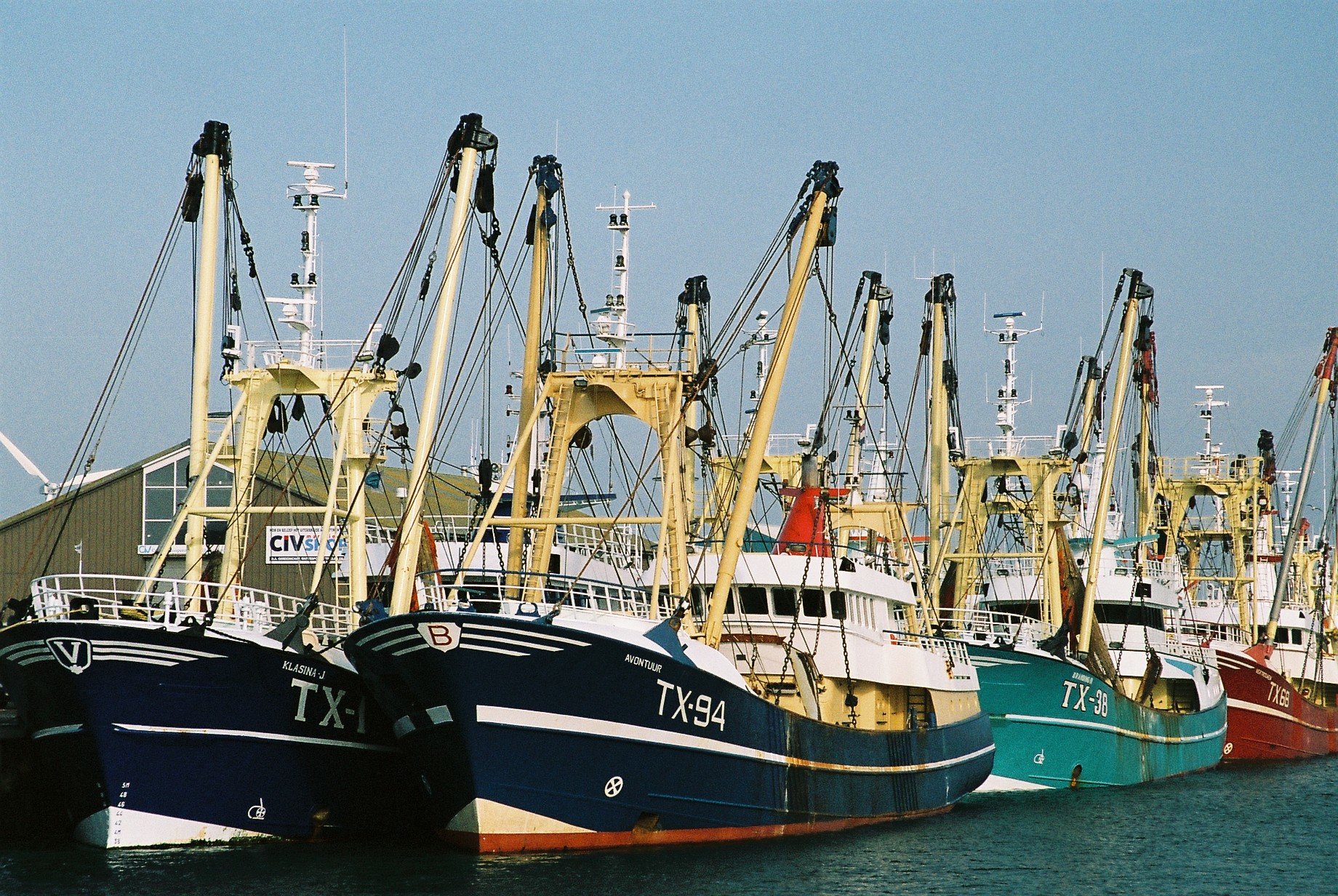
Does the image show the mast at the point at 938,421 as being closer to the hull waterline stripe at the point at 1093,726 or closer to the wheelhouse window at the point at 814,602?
the hull waterline stripe at the point at 1093,726

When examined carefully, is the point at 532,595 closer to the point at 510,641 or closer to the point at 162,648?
the point at 510,641

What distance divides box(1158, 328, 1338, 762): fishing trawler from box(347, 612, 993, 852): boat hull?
28586mm

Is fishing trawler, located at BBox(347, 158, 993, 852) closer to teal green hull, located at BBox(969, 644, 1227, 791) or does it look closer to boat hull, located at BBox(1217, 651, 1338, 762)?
teal green hull, located at BBox(969, 644, 1227, 791)

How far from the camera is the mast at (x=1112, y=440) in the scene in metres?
37.0

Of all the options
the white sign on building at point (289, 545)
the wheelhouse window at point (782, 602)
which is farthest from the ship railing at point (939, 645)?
the white sign on building at point (289, 545)

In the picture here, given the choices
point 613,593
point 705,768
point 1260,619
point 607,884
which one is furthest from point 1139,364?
point 607,884

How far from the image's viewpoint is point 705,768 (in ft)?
75.0

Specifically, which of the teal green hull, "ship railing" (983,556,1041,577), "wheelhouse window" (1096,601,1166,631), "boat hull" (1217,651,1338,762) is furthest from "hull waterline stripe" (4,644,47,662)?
"boat hull" (1217,651,1338,762)

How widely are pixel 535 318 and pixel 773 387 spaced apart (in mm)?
4465

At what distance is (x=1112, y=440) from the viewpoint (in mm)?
39688

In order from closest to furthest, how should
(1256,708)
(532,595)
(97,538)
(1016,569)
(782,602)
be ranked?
(532,595), (782,602), (97,538), (1016,569), (1256,708)

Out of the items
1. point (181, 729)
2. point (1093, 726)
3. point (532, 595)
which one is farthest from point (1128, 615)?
point (181, 729)

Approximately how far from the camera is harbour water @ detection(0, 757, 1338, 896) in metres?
20.6

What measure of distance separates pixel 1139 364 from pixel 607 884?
3365 centimetres
